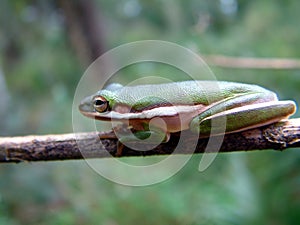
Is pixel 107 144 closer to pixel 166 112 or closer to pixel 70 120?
pixel 166 112

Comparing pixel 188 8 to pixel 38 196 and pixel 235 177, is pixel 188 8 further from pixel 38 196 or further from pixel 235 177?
pixel 235 177

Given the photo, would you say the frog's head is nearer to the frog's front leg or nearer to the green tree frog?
the green tree frog

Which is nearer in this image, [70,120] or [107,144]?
[107,144]

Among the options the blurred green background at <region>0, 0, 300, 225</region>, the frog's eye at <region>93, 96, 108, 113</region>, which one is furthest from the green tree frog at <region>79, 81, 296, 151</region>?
the blurred green background at <region>0, 0, 300, 225</region>

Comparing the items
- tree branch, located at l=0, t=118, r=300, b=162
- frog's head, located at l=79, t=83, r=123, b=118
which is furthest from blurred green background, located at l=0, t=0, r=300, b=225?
frog's head, located at l=79, t=83, r=123, b=118

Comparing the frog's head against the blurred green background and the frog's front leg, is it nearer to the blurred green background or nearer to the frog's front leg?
the frog's front leg

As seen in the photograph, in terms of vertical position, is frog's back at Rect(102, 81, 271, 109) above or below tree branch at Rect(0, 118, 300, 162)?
above

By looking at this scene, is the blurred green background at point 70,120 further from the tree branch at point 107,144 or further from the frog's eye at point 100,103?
the frog's eye at point 100,103

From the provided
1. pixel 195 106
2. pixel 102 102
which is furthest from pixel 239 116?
pixel 102 102

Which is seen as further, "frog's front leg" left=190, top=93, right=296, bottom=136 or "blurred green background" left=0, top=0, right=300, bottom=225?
"blurred green background" left=0, top=0, right=300, bottom=225
